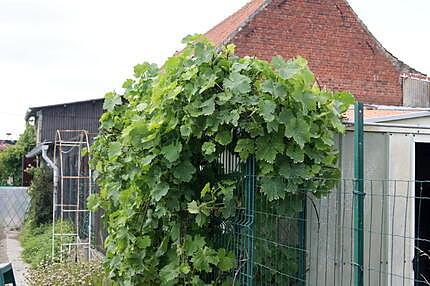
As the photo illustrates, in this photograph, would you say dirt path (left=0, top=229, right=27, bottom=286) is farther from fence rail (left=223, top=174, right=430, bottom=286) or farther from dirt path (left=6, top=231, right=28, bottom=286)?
fence rail (left=223, top=174, right=430, bottom=286)

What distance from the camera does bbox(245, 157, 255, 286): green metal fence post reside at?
4676 millimetres

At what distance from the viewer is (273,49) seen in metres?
17.1

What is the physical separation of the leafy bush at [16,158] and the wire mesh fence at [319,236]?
91.0 feet

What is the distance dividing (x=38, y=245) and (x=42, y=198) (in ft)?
10.7

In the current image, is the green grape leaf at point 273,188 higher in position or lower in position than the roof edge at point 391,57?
lower

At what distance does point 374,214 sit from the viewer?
16.5ft

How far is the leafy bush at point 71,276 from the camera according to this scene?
25.1 feet

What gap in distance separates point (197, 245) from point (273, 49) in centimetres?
1275

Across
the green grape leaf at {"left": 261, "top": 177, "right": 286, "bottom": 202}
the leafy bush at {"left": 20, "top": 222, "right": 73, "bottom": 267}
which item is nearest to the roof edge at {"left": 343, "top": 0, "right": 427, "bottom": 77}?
the leafy bush at {"left": 20, "top": 222, "right": 73, "bottom": 267}

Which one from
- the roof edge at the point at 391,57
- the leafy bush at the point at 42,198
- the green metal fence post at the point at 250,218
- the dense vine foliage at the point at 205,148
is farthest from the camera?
the roof edge at the point at 391,57

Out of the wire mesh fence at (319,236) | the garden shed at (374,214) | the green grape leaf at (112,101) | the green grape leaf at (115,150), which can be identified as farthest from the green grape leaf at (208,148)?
the green grape leaf at (112,101)

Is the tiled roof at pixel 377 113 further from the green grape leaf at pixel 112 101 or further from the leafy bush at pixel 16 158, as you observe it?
the leafy bush at pixel 16 158

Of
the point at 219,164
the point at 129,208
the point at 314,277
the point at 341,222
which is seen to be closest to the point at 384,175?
the point at 341,222

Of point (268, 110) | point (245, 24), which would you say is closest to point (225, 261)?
point (268, 110)
